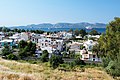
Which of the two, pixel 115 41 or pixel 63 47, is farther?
pixel 63 47

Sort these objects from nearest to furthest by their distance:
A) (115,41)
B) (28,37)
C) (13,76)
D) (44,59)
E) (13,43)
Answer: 1. (13,76)
2. (115,41)
3. (44,59)
4. (13,43)
5. (28,37)

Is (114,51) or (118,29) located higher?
(118,29)

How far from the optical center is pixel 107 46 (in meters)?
24.4

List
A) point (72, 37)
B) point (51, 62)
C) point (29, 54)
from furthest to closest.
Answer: point (72, 37) < point (29, 54) < point (51, 62)

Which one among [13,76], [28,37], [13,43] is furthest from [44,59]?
[28,37]

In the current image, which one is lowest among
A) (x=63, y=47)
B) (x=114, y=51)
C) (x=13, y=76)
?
(x=63, y=47)

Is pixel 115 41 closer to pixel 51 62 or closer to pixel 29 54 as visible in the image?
pixel 51 62

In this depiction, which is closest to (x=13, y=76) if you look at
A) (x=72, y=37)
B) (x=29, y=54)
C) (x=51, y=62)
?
(x=51, y=62)

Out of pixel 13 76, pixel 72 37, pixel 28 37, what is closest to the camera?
pixel 13 76

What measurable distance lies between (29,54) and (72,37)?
46.8 metres

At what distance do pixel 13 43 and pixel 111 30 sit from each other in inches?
1716

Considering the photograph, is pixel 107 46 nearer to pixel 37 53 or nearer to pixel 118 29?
pixel 118 29

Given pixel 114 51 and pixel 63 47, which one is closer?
pixel 114 51

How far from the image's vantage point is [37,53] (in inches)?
1981
